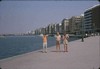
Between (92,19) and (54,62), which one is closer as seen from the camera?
(54,62)

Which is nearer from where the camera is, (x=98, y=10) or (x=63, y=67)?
(x=63, y=67)

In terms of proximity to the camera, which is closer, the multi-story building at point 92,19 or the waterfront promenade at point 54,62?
the waterfront promenade at point 54,62

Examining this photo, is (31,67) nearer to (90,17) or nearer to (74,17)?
(90,17)

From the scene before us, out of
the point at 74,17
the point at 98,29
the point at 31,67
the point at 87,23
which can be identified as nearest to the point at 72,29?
the point at 74,17

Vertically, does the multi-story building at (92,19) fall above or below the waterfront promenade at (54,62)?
above

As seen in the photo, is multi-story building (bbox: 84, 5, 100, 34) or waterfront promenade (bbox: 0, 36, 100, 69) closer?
waterfront promenade (bbox: 0, 36, 100, 69)

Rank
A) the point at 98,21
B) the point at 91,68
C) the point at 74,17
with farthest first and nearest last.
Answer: the point at 74,17 → the point at 98,21 → the point at 91,68

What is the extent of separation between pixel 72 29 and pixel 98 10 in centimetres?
5911

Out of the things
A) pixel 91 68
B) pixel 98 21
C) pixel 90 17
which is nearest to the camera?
pixel 91 68

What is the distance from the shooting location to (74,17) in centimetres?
18912

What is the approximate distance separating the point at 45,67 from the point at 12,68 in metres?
1.46

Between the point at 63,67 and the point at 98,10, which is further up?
the point at 98,10

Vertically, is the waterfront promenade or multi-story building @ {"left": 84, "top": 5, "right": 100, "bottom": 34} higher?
multi-story building @ {"left": 84, "top": 5, "right": 100, "bottom": 34}

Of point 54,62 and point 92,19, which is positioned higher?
point 92,19
